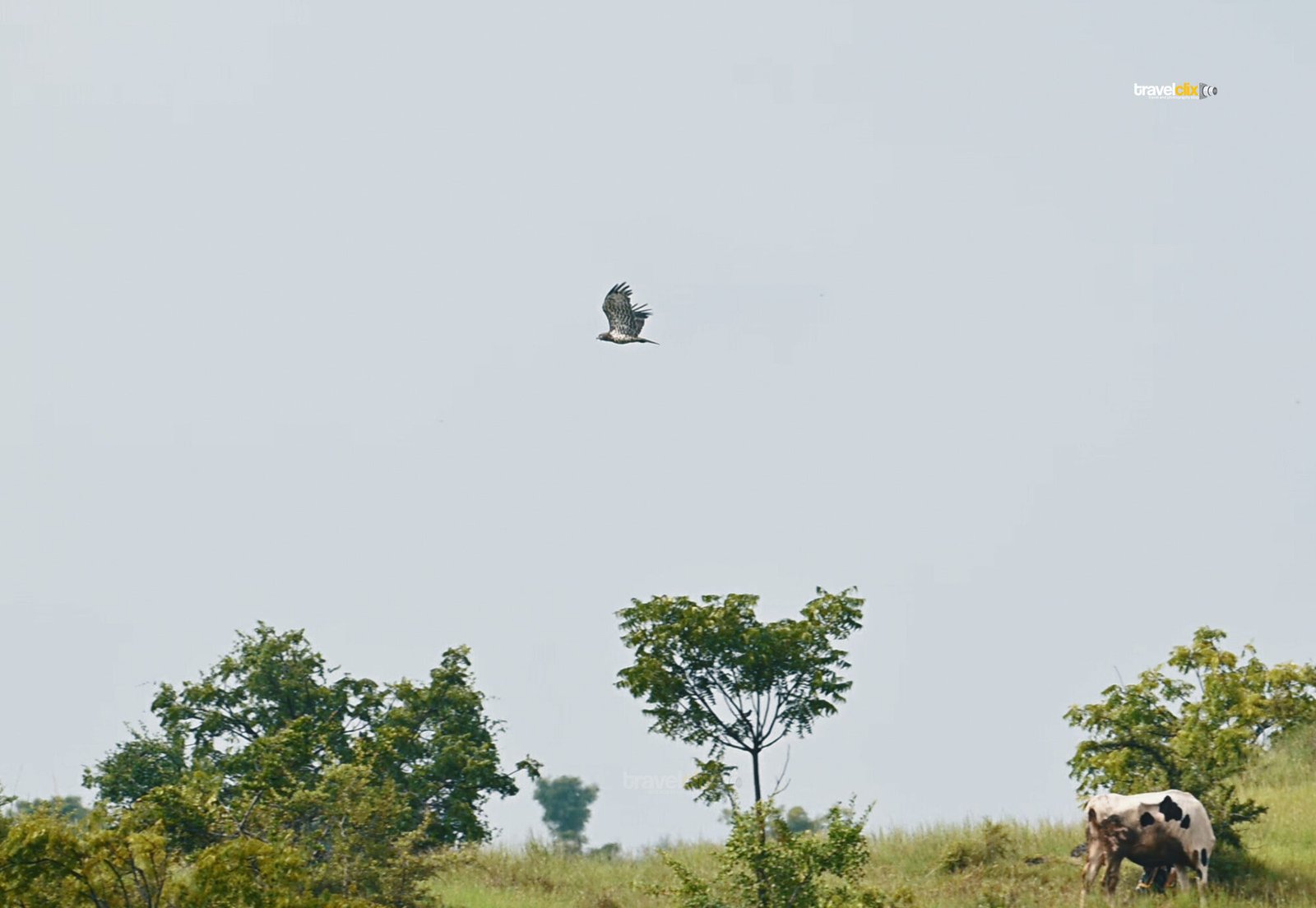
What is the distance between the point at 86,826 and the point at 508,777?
2265 cm

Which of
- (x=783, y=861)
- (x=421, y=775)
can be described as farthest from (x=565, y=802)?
(x=783, y=861)

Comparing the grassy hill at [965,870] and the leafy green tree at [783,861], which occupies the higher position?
the leafy green tree at [783,861]

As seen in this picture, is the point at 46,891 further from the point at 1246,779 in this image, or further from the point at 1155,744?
the point at 1246,779

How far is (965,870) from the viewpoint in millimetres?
39844

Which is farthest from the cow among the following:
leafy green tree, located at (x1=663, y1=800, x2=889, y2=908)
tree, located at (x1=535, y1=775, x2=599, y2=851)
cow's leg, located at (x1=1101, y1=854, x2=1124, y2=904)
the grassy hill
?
A: tree, located at (x1=535, y1=775, x2=599, y2=851)

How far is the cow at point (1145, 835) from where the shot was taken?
3519cm

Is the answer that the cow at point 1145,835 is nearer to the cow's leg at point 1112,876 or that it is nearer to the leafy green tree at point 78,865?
the cow's leg at point 1112,876

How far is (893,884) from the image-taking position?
3909 cm

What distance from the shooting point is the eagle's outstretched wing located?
115 ft

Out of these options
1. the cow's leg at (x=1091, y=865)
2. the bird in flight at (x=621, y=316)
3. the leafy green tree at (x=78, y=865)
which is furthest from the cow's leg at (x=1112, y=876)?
the leafy green tree at (x=78, y=865)

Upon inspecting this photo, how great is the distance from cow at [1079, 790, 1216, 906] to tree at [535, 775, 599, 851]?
133 meters

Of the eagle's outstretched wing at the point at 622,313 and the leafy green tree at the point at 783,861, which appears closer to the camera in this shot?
the leafy green tree at the point at 783,861

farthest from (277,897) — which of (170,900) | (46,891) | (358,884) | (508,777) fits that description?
(508,777)

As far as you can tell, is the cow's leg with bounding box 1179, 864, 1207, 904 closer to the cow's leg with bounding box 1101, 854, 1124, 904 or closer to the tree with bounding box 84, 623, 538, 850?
the cow's leg with bounding box 1101, 854, 1124, 904
